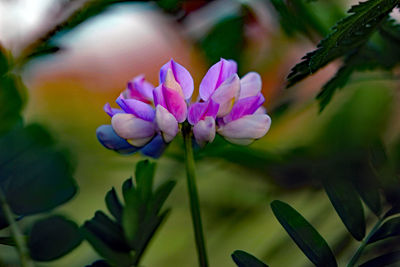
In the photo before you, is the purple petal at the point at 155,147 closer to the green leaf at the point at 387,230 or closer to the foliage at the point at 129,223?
the foliage at the point at 129,223

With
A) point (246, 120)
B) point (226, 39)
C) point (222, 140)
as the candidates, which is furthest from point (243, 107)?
point (226, 39)

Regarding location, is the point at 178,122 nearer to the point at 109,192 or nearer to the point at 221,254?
the point at 109,192

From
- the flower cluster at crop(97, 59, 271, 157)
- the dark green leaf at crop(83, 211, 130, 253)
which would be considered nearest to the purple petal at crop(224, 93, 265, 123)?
the flower cluster at crop(97, 59, 271, 157)

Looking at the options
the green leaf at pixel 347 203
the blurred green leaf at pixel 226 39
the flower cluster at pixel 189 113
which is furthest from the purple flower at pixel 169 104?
the blurred green leaf at pixel 226 39

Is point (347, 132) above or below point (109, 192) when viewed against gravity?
below

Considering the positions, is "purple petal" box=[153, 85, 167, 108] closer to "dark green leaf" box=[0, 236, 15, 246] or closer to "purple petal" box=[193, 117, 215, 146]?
"purple petal" box=[193, 117, 215, 146]

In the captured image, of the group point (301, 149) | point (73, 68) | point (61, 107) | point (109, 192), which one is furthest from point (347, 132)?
point (73, 68)
